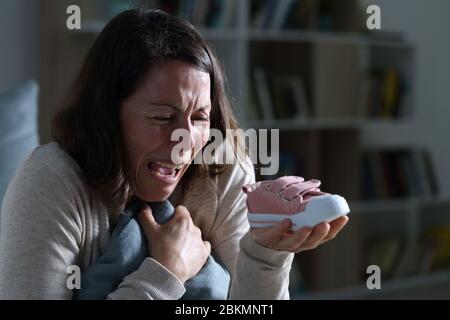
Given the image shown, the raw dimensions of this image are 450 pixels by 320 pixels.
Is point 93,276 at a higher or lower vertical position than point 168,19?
lower

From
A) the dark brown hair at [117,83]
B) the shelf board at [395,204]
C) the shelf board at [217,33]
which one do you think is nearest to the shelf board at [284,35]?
the shelf board at [217,33]

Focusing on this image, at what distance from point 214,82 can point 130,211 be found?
0.16m

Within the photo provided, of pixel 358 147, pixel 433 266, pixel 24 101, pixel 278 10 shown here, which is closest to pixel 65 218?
pixel 24 101

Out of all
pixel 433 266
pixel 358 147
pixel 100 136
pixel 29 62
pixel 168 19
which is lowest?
pixel 433 266

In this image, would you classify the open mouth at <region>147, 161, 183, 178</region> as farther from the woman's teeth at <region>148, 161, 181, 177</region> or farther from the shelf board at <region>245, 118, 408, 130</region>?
the shelf board at <region>245, 118, 408, 130</region>

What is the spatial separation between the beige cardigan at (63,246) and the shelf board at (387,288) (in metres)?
1.97

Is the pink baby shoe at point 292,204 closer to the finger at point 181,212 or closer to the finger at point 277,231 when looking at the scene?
the finger at point 277,231

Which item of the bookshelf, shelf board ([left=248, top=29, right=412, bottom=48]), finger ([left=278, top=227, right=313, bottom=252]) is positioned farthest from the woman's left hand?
shelf board ([left=248, top=29, right=412, bottom=48])

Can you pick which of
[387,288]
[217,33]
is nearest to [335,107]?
[217,33]

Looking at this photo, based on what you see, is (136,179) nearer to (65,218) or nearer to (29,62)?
(65,218)

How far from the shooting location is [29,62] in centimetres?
234

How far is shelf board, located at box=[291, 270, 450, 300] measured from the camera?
277 centimetres

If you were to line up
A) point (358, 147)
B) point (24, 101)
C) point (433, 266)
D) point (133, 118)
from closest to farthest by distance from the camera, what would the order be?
point (133, 118) < point (24, 101) < point (358, 147) < point (433, 266)

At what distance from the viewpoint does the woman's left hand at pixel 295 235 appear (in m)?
0.69
